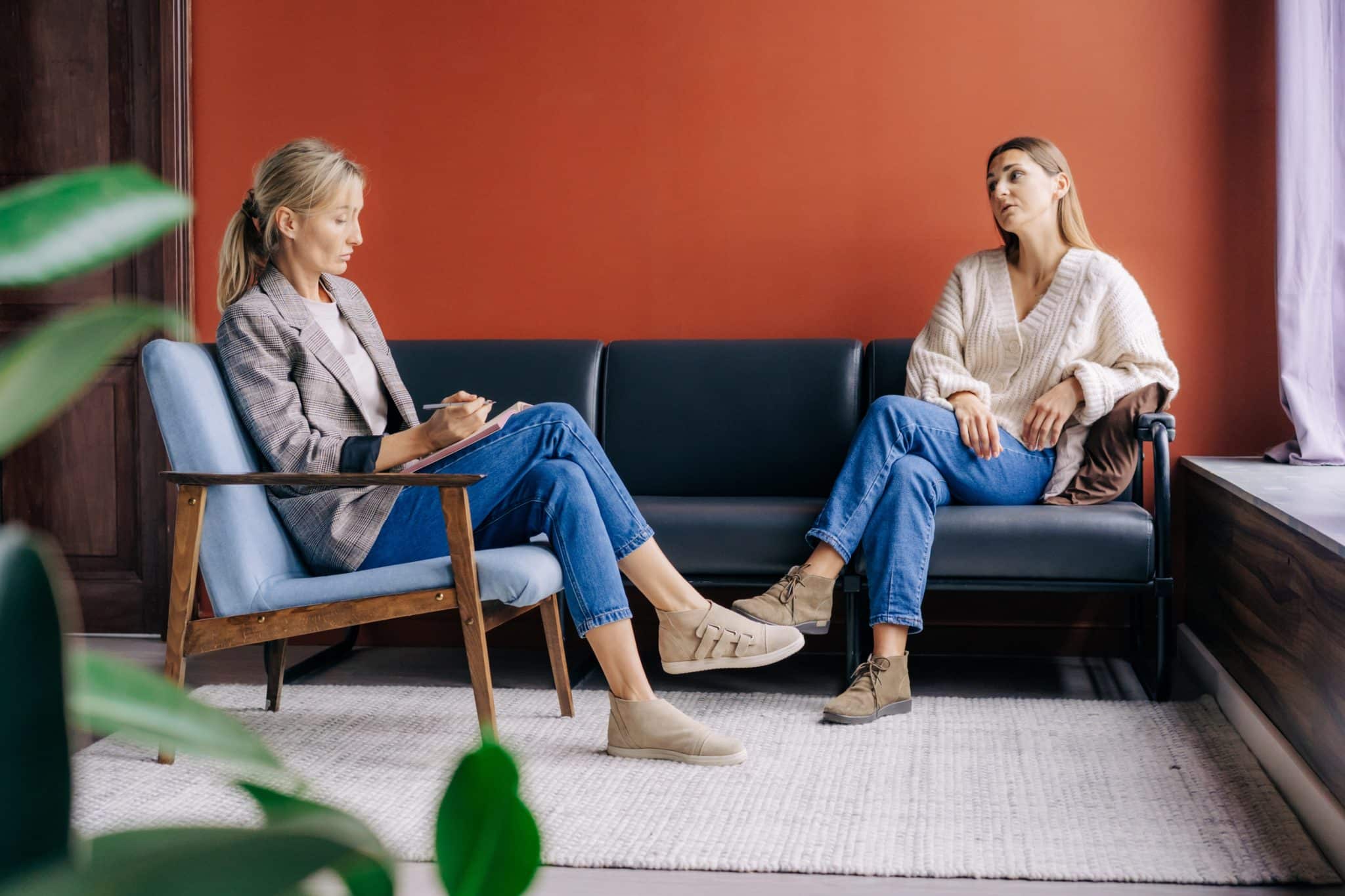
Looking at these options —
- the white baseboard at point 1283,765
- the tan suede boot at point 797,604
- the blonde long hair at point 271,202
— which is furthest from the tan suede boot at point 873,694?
the blonde long hair at point 271,202

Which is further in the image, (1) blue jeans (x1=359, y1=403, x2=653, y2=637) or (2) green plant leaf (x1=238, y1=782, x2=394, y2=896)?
(1) blue jeans (x1=359, y1=403, x2=653, y2=637)

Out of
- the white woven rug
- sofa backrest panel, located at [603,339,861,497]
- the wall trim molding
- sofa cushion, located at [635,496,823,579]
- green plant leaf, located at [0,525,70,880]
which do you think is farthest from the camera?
the wall trim molding

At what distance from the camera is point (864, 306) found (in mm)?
3434

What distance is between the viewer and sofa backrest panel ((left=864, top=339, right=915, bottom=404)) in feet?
10.6

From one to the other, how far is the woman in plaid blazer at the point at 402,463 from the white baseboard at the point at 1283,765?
905 mm

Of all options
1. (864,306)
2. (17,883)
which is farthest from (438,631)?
(17,883)

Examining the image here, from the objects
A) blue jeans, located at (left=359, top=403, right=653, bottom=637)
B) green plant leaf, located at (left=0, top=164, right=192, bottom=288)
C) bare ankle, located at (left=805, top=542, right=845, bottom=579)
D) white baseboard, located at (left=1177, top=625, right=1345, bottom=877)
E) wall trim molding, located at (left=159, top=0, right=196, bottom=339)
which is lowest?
white baseboard, located at (left=1177, top=625, right=1345, bottom=877)

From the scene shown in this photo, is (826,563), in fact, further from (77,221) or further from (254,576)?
(77,221)

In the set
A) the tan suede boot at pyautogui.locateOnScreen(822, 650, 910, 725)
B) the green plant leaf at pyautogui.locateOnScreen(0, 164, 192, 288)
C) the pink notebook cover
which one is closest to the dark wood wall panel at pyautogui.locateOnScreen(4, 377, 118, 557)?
the pink notebook cover

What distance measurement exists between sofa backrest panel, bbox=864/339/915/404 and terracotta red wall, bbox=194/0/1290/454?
0.65 ft

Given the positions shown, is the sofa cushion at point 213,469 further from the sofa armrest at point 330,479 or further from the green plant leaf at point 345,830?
the green plant leaf at point 345,830

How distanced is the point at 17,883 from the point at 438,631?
11.4ft

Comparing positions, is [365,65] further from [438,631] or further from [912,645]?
[912,645]

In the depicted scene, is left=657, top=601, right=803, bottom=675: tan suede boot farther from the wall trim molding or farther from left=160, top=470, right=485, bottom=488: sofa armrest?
the wall trim molding
